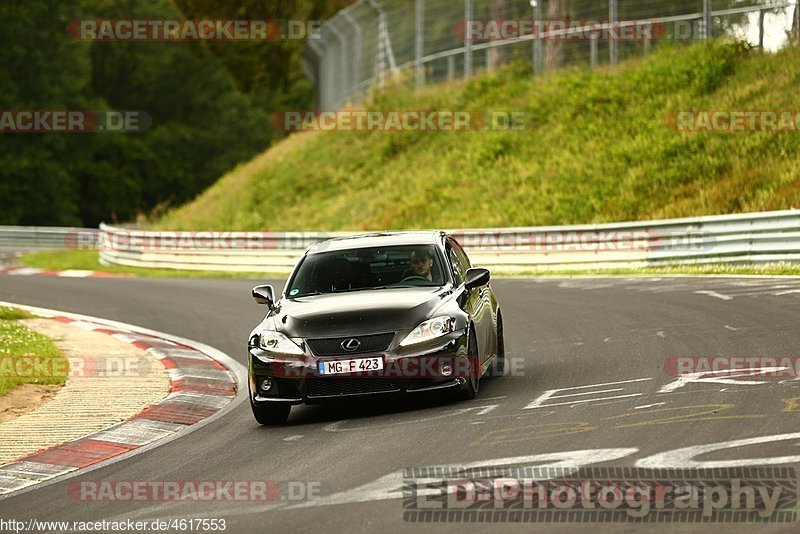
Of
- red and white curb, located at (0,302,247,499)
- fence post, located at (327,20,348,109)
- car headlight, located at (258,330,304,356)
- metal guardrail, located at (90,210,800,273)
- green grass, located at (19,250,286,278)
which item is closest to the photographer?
red and white curb, located at (0,302,247,499)

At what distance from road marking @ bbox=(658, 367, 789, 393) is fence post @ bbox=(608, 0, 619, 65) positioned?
2279cm

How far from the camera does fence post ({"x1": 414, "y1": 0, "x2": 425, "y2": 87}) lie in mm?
37812

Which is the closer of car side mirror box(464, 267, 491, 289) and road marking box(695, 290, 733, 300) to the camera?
car side mirror box(464, 267, 491, 289)

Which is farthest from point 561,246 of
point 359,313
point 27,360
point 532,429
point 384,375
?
point 532,429

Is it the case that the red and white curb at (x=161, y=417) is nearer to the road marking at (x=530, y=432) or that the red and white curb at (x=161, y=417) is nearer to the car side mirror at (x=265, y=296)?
the car side mirror at (x=265, y=296)

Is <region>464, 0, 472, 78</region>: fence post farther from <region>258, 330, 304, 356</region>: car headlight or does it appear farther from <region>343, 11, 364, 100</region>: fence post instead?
<region>258, 330, 304, 356</region>: car headlight

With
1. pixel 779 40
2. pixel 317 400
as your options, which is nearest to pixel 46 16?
pixel 779 40

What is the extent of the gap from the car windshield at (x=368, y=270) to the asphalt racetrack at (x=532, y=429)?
1059 millimetres

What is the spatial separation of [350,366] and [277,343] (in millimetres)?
708

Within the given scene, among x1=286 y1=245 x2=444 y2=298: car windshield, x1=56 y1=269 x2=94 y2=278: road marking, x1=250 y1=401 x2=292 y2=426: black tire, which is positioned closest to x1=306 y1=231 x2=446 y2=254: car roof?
x1=286 y1=245 x2=444 y2=298: car windshield

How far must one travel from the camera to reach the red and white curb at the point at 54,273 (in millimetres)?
32094

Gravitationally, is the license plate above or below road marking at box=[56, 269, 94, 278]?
above

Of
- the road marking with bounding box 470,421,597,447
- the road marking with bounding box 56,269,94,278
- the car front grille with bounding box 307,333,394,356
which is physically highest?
the car front grille with bounding box 307,333,394,356

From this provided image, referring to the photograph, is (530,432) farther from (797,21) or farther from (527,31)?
(527,31)
